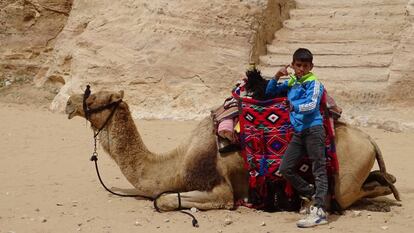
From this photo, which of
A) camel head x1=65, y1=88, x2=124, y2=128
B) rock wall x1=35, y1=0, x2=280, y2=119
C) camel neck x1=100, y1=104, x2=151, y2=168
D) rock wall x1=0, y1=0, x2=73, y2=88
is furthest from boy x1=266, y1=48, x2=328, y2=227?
rock wall x1=0, y1=0, x2=73, y2=88

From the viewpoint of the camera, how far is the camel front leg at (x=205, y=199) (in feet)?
18.6

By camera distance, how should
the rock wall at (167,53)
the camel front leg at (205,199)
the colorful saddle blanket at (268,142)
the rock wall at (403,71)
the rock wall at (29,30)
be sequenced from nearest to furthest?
the colorful saddle blanket at (268,142) → the camel front leg at (205,199) → the rock wall at (403,71) → the rock wall at (167,53) → the rock wall at (29,30)

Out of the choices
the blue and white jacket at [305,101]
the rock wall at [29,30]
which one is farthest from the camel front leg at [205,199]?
the rock wall at [29,30]

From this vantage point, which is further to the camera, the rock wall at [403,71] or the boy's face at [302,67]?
the rock wall at [403,71]

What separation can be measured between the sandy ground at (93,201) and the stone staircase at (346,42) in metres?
1.79

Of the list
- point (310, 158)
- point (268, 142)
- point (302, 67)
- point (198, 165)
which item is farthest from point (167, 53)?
point (310, 158)

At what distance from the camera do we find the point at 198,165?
5703mm

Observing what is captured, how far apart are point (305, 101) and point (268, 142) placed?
580mm

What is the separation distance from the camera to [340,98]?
37.6 ft

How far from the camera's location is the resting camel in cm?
566

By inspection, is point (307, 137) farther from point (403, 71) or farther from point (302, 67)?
point (403, 71)

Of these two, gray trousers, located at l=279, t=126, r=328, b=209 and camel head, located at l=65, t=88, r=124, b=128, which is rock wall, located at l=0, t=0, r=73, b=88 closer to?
camel head, located at l=65, t=88, r=124, b=128

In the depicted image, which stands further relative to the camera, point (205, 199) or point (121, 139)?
point (121, 139)

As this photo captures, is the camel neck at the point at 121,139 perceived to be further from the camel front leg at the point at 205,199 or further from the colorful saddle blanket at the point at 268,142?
the colorful saddle blanket at the point at 268,142
